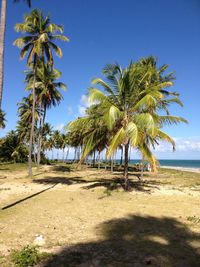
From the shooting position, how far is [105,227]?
8.55 metres

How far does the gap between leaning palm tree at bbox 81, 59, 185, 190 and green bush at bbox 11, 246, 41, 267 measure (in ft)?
25.0

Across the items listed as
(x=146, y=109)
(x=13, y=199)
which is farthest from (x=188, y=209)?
(x=13, y=199)

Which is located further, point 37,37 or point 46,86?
point 46,86

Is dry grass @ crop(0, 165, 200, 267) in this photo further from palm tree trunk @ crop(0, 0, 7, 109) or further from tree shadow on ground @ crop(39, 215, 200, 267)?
palm tree trunk @ crop(0, 0, 7, 109)

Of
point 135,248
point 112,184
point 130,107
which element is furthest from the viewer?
point 112,184

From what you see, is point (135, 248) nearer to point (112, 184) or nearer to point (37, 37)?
point (112, 184)

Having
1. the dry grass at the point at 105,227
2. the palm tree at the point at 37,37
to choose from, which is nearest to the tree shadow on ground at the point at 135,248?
the dry grass at the point at 105,227

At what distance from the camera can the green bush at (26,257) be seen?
5594 millimetres

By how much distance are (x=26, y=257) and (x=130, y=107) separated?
10.7 m

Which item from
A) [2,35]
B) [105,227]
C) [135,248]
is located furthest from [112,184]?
[2,35]

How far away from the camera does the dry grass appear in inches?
241

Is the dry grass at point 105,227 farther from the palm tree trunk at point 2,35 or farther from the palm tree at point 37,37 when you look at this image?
the palm tree at point 37,37

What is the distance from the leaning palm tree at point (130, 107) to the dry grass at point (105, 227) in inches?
106

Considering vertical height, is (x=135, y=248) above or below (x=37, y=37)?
below
